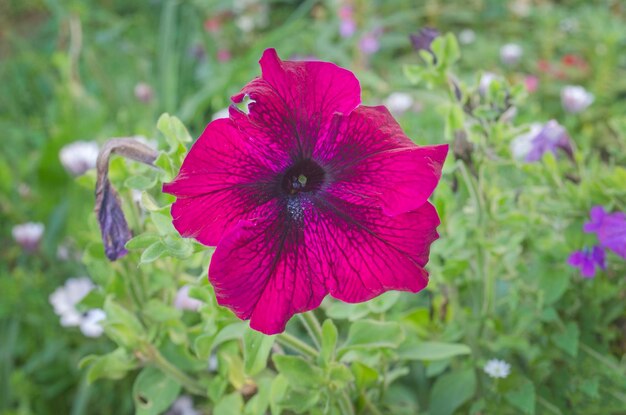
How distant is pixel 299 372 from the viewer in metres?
0.73

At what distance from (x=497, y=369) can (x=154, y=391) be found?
0.46m

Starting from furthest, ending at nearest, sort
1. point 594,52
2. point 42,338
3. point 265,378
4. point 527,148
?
point 594,52
point 42,338
point 527,148
point 265,378

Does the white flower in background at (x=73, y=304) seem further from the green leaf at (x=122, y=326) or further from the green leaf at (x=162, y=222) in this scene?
the green leaf at (x=162, y=222)

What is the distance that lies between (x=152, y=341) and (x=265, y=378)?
170 millimetres

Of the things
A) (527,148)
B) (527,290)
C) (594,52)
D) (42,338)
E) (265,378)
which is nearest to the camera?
(265,378)

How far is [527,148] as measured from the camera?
4.02 ft

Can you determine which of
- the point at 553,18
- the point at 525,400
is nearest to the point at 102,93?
the point at 553,18

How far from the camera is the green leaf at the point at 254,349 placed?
0.67m

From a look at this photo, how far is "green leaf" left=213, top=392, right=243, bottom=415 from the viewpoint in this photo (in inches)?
32.9

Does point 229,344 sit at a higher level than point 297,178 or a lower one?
lower

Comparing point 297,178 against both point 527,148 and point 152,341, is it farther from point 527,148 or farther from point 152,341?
point 527,148

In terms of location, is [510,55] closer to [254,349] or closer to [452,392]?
[452,392]

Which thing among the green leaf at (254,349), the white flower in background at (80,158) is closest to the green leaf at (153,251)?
the green leaf at (254,349)

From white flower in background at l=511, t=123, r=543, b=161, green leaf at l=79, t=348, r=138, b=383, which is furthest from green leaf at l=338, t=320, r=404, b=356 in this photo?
white flower in background at l=511, t=123, r=543, b=161
